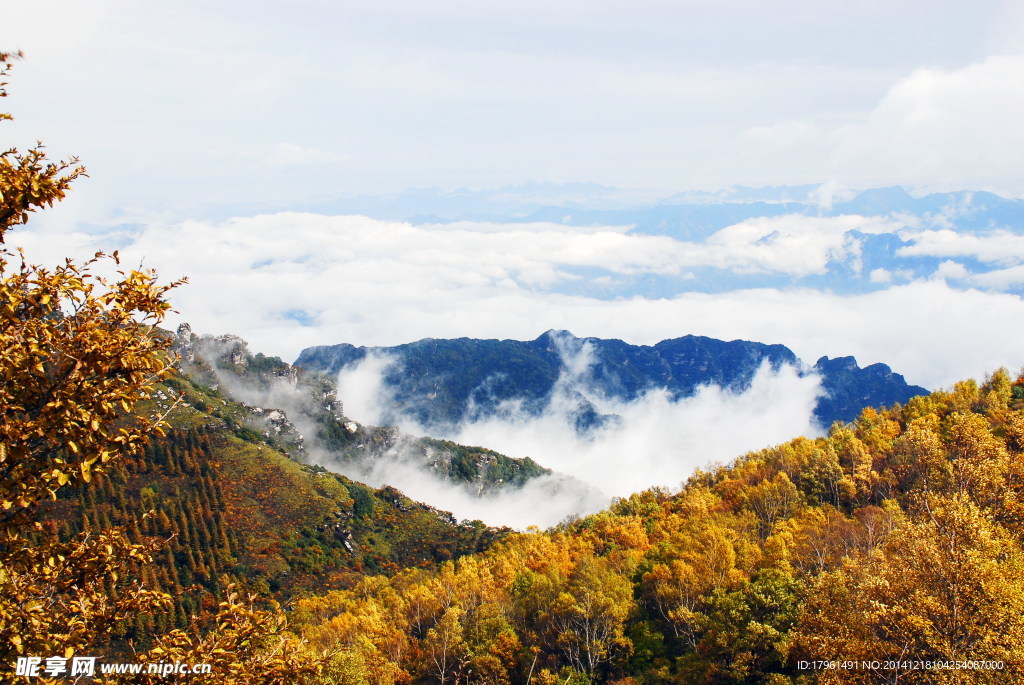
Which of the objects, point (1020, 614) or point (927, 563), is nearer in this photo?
point (1020, 614)

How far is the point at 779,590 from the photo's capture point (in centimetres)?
6094

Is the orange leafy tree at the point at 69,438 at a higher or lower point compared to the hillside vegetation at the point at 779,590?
higher

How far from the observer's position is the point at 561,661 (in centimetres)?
7712

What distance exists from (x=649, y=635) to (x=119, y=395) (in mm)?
71484

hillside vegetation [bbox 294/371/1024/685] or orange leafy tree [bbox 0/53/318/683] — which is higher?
orange leafy tree [bbox 0/53/318/683]

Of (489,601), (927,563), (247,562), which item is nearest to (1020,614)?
(927,563)

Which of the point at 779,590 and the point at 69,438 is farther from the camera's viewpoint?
the point at 779,590

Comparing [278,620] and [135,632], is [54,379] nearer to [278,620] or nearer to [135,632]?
[278,620]

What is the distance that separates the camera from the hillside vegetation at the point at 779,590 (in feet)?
99.3

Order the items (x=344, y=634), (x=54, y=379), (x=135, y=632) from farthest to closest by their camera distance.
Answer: (x=135, y=632) → (x=344, y=634) → (x=54, y=379)

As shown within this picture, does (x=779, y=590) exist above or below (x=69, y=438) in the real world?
below

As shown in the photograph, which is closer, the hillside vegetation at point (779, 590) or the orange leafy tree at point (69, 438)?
the orange leafy tree at point (69, 438)

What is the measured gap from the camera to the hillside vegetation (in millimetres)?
30281

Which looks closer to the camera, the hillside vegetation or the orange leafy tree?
the orange leafy tree
